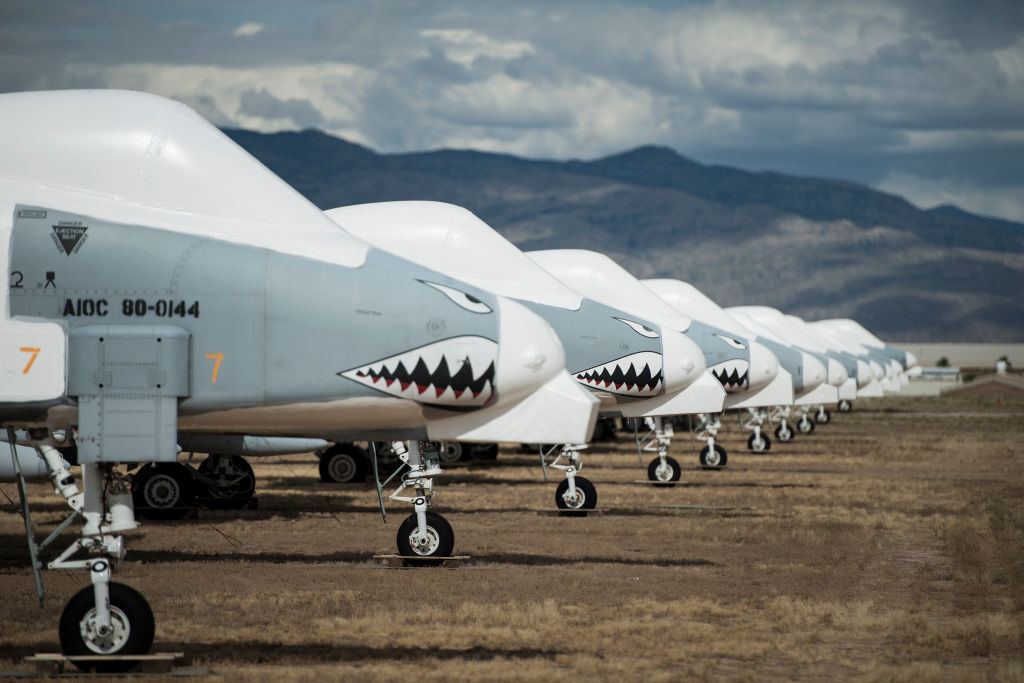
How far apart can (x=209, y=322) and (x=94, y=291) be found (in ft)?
2.79

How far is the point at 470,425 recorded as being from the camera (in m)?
11.4

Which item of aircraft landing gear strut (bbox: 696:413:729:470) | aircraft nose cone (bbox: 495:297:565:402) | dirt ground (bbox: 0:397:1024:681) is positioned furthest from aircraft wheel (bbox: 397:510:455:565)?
aircraft landing gear strut (bbox: 696:413:729:470)

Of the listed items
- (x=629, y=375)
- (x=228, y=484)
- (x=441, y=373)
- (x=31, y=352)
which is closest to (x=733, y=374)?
(x=629, y=375)

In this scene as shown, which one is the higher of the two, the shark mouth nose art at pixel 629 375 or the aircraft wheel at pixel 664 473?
the shark mouth nose art at pixel 629 375

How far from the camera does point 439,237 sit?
17172 millimetres

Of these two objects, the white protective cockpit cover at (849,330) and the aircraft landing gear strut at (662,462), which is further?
the white protective cockpit cover at (849,330)

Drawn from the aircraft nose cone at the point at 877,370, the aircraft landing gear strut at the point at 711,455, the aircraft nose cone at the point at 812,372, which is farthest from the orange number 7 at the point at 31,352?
the aircraft nose cone at the point at 877,370

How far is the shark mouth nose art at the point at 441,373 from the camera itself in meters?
10.3

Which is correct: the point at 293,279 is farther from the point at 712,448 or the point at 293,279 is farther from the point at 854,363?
the point at 854,363

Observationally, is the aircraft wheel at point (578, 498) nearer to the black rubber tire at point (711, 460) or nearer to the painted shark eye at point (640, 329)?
the painted shark eye at point (640, 329)

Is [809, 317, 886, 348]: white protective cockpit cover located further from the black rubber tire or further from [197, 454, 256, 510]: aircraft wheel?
[197, 454, 256, 510]: aircraft wheel

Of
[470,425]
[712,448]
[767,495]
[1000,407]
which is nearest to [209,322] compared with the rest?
[470,425]

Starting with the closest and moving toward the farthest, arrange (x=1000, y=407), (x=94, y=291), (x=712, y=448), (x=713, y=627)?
(x=94, y=291), (x=713, y=627), (x=712, y=448), (x=1000, y=407)

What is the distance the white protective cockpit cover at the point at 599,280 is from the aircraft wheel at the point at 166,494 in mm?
7087
